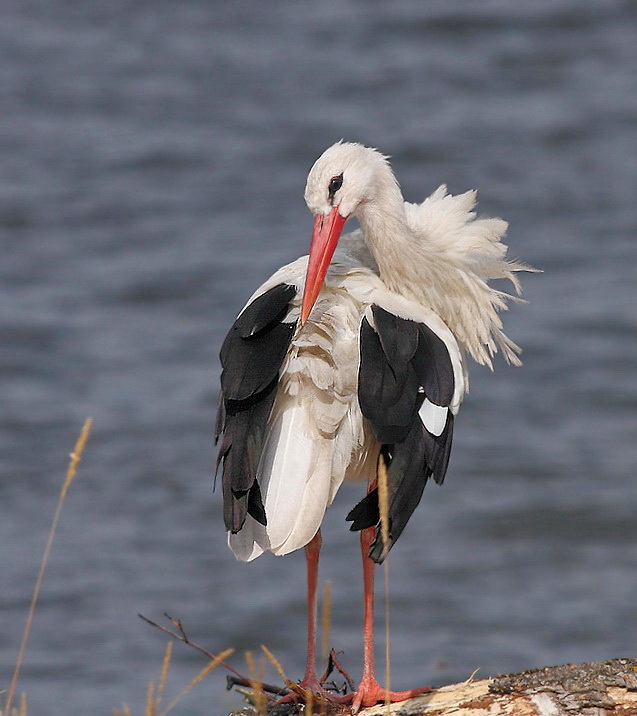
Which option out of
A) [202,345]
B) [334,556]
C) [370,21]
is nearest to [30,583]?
[334,556]

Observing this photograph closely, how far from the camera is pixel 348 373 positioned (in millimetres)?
5121

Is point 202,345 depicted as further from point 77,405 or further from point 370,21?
point 370,21

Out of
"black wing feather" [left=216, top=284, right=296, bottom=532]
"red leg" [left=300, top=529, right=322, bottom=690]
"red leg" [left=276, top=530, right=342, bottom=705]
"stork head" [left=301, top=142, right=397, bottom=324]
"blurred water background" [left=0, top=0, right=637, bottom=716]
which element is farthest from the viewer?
"blurred water background" [left=0, top=0, right=637, bottom=716]

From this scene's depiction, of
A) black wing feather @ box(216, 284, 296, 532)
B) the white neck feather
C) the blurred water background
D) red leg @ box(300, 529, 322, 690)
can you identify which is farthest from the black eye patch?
the blurred water background

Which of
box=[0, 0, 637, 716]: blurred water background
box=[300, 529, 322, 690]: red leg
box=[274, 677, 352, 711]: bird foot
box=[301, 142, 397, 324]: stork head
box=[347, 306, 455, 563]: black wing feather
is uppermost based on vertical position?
box=[0, 0, 637, 716]: blurred water background

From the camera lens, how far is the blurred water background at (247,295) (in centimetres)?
1012

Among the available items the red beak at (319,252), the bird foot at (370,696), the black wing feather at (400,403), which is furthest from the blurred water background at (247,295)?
the red beak at (319,252)

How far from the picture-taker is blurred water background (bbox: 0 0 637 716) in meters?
10.1

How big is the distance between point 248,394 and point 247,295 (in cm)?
849

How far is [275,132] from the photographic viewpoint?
Result: 1680 cm

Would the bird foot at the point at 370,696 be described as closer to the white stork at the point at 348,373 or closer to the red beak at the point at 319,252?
the white stork at the point at 348,373

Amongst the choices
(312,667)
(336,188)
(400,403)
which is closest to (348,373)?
(400,403)

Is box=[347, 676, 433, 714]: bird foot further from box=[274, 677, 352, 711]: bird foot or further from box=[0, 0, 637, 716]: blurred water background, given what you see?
box=[0, 0, 637, 716]: blurred water background

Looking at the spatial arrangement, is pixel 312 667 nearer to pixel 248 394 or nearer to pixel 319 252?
pixel 248 394
